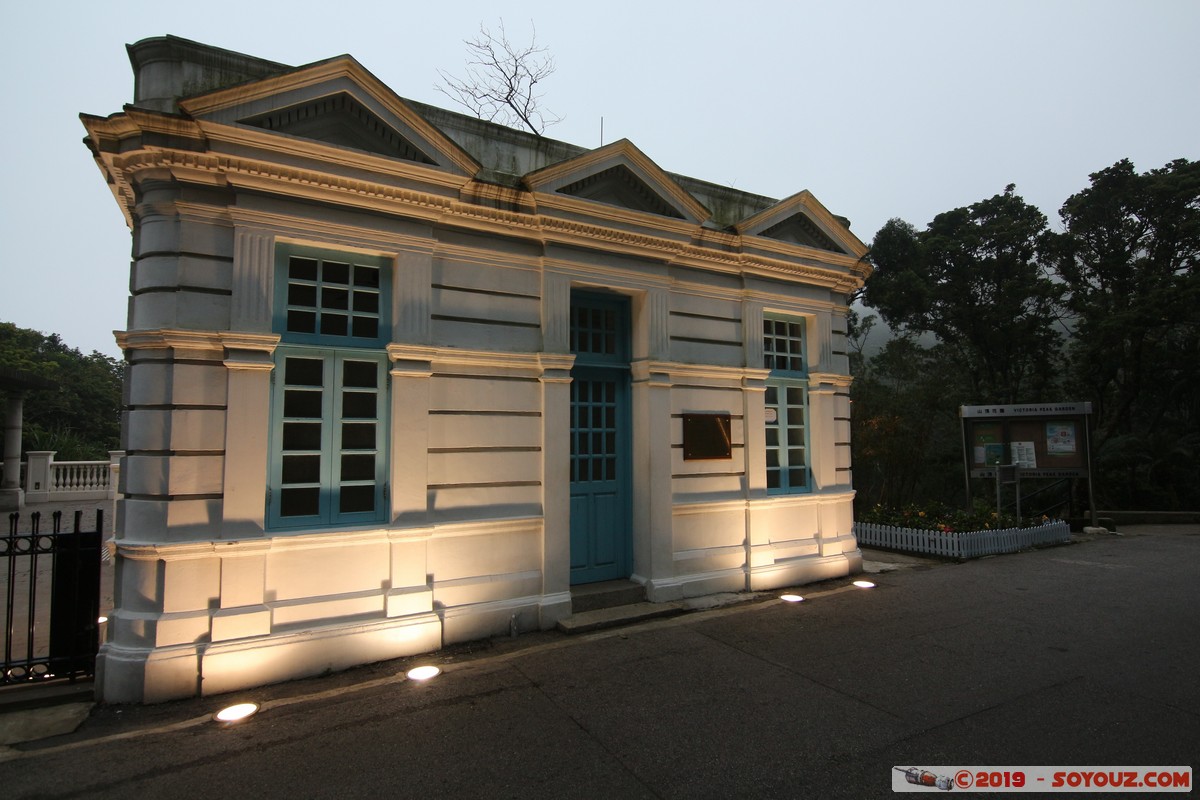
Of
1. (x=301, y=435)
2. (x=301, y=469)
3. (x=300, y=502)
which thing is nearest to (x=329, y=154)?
(x=301, y=435)

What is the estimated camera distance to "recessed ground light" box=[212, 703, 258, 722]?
14.3 feet

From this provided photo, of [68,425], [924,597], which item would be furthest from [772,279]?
[68,425]

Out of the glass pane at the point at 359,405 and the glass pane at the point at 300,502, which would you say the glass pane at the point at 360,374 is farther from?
the glass pane at the point at 300,502

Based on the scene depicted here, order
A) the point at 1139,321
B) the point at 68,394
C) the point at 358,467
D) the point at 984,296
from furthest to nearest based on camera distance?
1. the point at 68,394
2. the point at 984,296
3. the point at 1139,321
4. the point at 358,467

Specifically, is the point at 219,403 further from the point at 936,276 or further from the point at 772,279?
the point at 936,276

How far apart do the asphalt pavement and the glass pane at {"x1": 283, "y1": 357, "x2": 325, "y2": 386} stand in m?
2.68

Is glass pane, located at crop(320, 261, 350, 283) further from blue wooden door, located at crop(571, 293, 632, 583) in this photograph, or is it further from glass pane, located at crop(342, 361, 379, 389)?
blue wooden door, located at crop(571, 293, 632, 583)

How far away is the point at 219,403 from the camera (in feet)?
16.5

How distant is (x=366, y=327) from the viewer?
5820 millimetres

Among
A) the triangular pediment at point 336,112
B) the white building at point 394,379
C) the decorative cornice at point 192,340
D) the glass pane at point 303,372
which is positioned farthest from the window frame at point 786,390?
the decorative cornice at point 192,340

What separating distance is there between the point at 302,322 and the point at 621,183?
4.09m

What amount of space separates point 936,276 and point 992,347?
10.8 ft

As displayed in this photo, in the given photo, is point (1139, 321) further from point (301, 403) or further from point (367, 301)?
point (301, 403)

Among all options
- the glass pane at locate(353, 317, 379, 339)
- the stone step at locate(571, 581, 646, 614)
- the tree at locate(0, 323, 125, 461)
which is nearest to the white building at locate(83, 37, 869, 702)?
the glass pane at locate(353, 317, 379, 339)
